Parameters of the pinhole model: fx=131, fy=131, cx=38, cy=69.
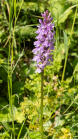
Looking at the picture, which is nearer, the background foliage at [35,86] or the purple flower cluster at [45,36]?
the purple flower cluster at [45,36]

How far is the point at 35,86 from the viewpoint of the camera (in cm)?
189

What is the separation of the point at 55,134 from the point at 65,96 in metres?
0.49

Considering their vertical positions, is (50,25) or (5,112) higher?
(50,25)

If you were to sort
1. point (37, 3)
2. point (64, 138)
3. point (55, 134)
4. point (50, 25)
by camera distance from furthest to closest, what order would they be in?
point (37, 3) → point (55, 134) → point (64, 138) → point (50, 25)

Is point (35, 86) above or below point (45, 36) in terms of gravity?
below

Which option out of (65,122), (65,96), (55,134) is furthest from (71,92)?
(55,134)

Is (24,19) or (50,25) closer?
(50,25)

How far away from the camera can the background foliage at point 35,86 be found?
1400 millimetres

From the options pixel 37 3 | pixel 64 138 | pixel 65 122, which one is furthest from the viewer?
pixel 37 3

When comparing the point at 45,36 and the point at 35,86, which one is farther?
the point at 35,86

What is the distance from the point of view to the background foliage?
1400 millimetres

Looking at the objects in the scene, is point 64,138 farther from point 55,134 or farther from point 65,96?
point 65,96

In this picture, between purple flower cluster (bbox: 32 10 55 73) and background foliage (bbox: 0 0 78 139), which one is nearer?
purple flower cluster (bbox: 32 10 55 73)

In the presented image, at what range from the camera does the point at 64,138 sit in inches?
53.9
